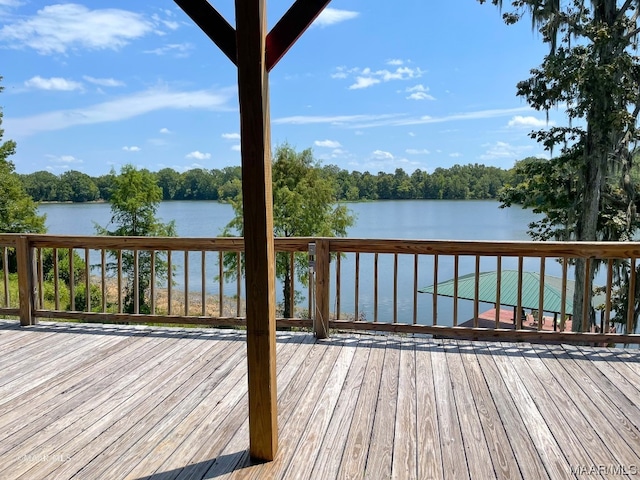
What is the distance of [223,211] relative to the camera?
81.4 feet

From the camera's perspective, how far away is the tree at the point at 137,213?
18562 millimetres

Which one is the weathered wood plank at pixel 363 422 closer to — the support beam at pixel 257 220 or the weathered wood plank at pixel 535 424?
the support beam at pixel 257 220

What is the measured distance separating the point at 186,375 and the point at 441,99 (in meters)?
33.5

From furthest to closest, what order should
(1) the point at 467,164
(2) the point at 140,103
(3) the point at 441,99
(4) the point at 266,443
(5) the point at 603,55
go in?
(2) the point at 140,103, (3) the point at 441,99, (1) the point at 467,164, (5) the point at 603,55, (4) the point at 266,443

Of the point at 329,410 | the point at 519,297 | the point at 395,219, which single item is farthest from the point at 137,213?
the point at 329,410

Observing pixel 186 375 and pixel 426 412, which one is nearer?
pixel 426 412

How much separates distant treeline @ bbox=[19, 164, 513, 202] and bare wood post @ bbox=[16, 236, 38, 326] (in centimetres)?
1091

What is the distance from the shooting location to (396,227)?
19.1 meters

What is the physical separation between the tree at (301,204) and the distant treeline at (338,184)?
0.78 m

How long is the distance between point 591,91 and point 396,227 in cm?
1106

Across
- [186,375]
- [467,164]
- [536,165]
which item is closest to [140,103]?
[467,164]

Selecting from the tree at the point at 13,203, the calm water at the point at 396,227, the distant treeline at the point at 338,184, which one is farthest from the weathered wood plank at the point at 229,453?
the tree at the point at 13,203

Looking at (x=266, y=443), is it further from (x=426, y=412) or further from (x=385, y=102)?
(x=385, y=102)

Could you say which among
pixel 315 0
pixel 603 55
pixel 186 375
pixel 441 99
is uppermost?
pixel 441 99
